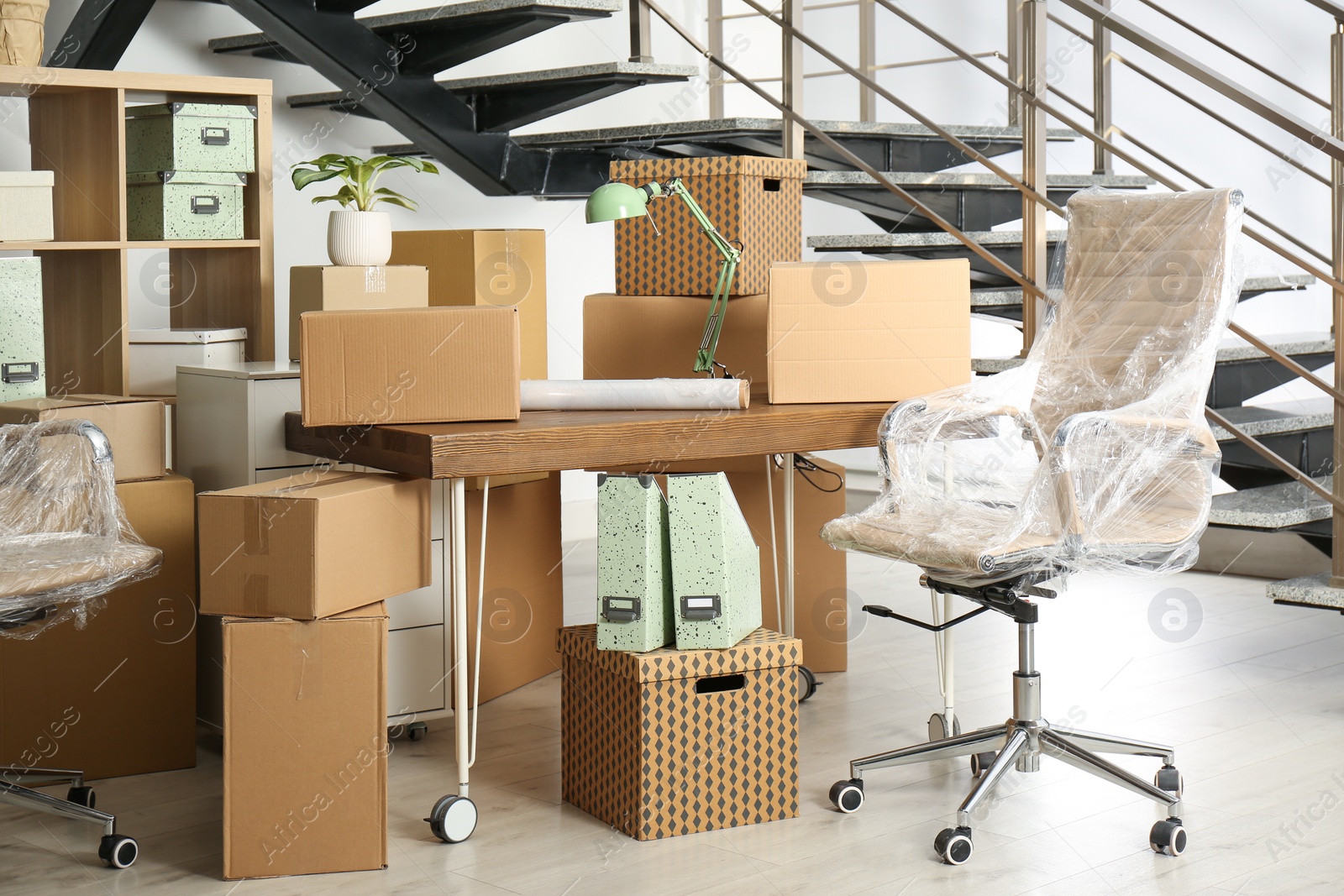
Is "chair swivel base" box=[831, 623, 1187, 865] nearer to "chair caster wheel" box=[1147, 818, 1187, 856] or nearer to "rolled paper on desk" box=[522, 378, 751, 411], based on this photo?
"chair caster wheel" box=[1147, 818, 1187, 856]

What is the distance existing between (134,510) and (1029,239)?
1.97m

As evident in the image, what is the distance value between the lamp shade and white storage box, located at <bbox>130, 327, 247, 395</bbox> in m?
1.05

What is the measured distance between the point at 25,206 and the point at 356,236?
0.66 meters

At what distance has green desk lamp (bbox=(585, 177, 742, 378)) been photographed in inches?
95.5

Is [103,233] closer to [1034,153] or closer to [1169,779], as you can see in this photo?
[1034,153]

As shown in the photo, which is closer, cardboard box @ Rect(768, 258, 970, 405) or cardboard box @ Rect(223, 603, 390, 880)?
cardboard box @ Rect(223, 603, 390, 880)

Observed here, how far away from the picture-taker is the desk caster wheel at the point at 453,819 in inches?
91.2

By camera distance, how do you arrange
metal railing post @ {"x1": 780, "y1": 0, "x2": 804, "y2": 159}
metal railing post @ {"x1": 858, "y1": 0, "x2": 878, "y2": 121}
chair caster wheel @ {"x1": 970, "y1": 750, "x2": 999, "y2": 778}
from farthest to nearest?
metal railing post @ {"x1": 858, "y1": 0, "x2": 878, "y2": 121}, metal railing post @ {"x1": 780, "y1": 0, "x2": 804, "y2": 159}, chair caster wheel @ {"x1": 970, "y1": 750, "x2": 999, "y2": 778}

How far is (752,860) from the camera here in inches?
88.5

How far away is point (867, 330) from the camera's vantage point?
263cm

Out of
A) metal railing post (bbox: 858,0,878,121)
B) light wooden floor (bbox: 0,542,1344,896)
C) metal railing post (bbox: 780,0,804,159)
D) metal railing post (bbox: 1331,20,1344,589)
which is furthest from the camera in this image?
metal railing post (bbox: 858,0,878,121)

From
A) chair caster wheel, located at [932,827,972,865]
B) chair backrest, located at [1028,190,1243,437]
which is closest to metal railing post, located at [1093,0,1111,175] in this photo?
chair backrest, located at [1028,190,1243,437]

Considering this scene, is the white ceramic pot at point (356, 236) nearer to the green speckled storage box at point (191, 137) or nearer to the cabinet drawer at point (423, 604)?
the green speckled storage box at point (191, 137)

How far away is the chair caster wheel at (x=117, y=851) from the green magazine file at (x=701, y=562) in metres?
0.92
